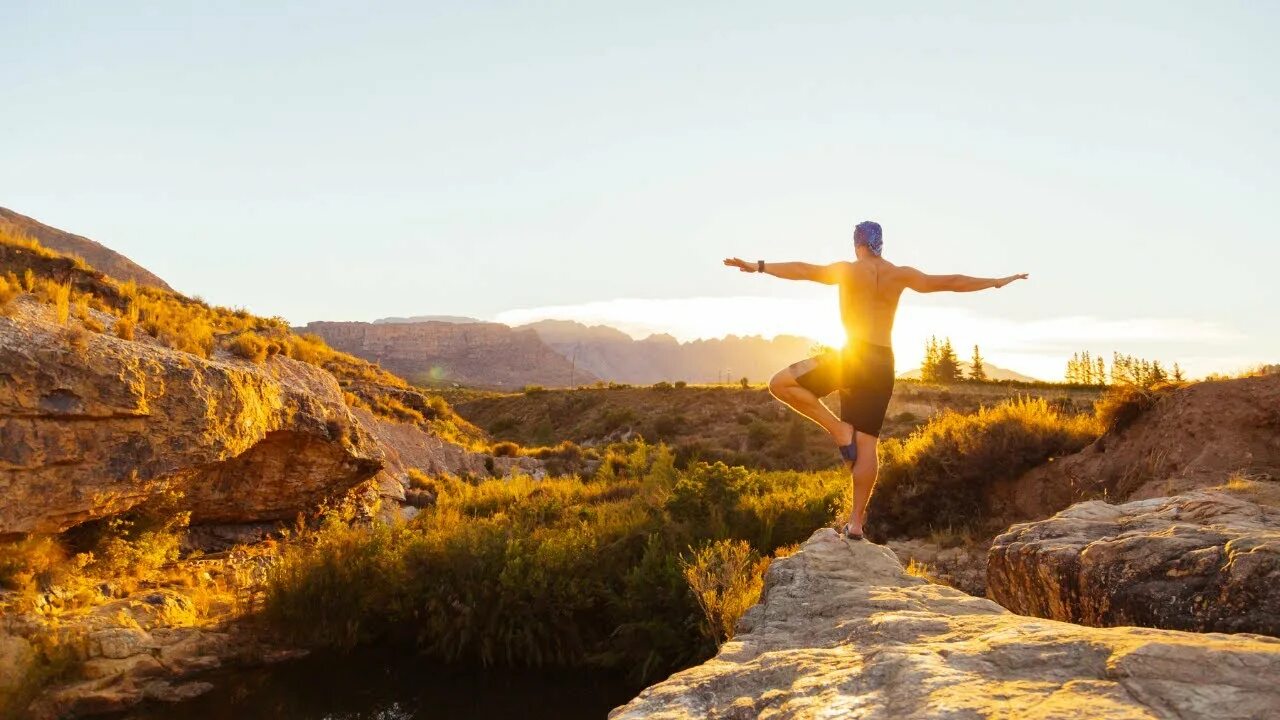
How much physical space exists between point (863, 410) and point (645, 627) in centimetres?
467

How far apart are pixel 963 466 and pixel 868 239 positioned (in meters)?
7.06

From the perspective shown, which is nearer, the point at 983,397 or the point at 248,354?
the point at 248,354

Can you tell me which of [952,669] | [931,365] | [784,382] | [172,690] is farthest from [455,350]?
[952,669]

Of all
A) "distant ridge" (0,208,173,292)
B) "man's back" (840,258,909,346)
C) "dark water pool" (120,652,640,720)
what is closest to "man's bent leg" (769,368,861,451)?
"man's back" (840,258,909,346)

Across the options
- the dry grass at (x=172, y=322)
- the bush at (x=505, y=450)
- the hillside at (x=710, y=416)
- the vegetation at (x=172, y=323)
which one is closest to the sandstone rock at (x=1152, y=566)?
the vegetation at (x=172, y=323)

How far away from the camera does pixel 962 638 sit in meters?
3.69

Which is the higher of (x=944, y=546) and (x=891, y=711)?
(x=891, y=711)

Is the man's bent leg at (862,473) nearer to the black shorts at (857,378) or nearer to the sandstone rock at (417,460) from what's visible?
the black shorts at (857,378)

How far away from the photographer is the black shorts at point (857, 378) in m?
6.22

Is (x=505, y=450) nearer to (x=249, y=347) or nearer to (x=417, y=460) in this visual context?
(x=417, y=460)

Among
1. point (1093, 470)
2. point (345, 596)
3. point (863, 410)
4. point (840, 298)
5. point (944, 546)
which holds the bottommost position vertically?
point (345, 596)

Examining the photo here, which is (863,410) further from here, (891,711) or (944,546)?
(944,546)

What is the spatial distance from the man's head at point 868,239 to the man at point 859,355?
0.02m

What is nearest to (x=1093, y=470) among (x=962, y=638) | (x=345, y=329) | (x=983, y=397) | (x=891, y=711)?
(x=962, y=638)
